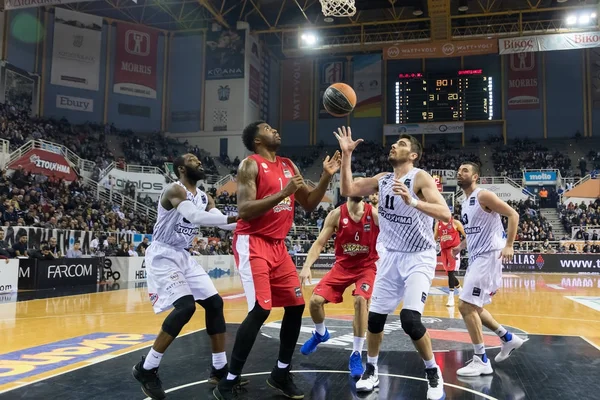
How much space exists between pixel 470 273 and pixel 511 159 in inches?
1266

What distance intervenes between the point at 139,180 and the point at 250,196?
81.9ft

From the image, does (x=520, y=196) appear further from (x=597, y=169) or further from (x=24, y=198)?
(x=24, y=198)

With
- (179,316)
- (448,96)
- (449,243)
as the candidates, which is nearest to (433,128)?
(448,96)

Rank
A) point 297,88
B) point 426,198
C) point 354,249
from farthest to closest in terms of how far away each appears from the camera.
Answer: point 297,88 < point 354,249 < point 426,198

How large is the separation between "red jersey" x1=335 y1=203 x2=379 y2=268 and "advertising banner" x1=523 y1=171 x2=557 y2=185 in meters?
28.3

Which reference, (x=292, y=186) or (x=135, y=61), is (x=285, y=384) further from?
(x=135, y=61)

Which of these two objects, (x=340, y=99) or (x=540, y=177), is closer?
(x=340, y=99)

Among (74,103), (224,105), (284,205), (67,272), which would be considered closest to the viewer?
(284,205)

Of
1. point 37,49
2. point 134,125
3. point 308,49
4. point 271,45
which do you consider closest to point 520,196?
point 308,49

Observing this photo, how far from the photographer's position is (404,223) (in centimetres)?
475

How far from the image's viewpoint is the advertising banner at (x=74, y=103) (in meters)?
32.5

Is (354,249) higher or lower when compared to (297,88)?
lower

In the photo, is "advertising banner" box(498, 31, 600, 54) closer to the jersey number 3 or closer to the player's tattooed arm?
the jersey number 3

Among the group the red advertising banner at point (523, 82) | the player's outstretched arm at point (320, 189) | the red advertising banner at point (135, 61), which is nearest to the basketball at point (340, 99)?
the player's outstretched arm at point (320, 189)
